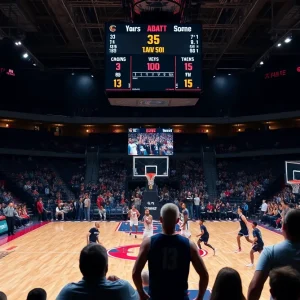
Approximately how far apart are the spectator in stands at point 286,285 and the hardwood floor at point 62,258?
6.73 meters

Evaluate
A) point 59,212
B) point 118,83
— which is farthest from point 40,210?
point 118,83

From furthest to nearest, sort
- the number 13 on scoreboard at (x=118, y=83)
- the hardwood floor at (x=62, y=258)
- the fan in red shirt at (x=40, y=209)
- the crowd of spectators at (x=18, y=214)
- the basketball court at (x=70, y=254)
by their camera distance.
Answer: the fan in red shirt at (x=40, y=209), the crowd of spectators at (x=18, y=214), the number 13 on scoreboard at (x=118, y=83), the basketball court at (x=70, y=254), the hardwood floor at (x=62, y=258)

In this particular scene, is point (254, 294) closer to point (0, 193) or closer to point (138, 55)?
point (138, 55)

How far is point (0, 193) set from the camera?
82.1 feet

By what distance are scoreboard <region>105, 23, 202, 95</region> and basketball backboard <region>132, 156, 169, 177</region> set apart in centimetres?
1323

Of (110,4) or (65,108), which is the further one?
(65,108)

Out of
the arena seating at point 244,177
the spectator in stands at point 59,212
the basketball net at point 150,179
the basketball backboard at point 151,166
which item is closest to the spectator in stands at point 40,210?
the spectator in stands at point 59,212

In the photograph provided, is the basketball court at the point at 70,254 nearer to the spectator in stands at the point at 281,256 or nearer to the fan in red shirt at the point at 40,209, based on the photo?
the fan in red shirt at the point at 40,209

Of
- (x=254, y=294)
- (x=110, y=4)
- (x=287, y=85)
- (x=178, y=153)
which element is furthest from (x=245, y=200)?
(x=254, y=294)

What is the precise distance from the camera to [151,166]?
2716 centimetres

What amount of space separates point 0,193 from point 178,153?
1772cm

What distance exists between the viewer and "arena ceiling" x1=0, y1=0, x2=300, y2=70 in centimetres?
1922

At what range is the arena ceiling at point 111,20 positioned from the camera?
19219mm

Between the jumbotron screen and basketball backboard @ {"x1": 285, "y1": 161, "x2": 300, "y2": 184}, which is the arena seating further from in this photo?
basketball backboard @ {"x1": 285, "y1": 161, "x2": 300, "y2": 184}
